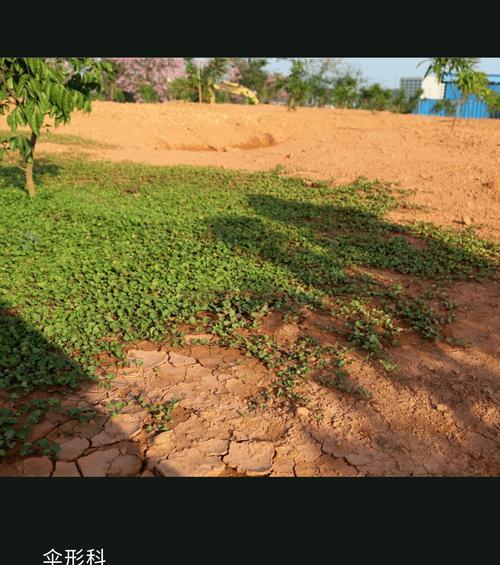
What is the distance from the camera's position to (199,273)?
16.0ft

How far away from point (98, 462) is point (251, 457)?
0.79 m

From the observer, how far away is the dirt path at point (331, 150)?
322 inches

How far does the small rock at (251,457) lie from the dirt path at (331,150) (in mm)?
5034

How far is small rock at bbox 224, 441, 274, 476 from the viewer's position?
2621 millimetres

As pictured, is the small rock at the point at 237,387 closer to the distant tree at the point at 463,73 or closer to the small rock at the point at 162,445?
the small rock at the point at 162,445

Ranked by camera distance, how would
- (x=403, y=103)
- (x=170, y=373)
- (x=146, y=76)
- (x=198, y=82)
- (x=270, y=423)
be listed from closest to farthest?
(x=270, y=423), (x=170, y=373), (x=198, y=82), (x=403, y=103), (x=146, y=76)

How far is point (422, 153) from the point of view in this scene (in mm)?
10711

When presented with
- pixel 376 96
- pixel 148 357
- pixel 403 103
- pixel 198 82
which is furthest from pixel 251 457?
pixel 403 103

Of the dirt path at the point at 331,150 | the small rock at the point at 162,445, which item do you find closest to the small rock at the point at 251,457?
the small rock at the point at 162,445

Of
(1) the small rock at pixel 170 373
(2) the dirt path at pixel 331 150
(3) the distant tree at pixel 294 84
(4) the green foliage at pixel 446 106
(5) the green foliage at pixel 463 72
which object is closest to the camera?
(1) the small rock at pixel 170 373

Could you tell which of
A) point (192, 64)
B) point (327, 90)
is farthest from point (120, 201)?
point (327, 90)

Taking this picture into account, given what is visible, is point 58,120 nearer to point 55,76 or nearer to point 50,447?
point 55,76

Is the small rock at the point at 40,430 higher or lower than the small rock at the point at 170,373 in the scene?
higher

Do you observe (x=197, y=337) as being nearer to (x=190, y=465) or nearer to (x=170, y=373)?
(x=170, y=373)
